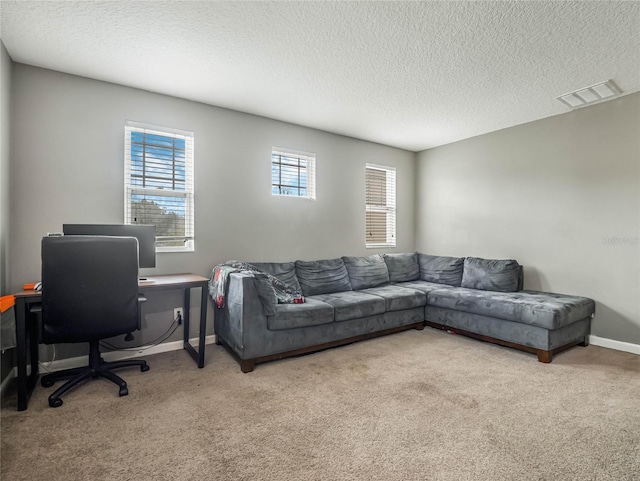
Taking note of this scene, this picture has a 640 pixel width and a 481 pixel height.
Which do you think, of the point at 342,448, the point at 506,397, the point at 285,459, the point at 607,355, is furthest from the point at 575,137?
the point at 285,459

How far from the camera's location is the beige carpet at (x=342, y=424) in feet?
5.16

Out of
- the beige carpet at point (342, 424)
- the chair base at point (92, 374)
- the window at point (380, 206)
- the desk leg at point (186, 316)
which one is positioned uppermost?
the window at point (380, 206)

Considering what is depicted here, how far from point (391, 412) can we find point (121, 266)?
2069mm

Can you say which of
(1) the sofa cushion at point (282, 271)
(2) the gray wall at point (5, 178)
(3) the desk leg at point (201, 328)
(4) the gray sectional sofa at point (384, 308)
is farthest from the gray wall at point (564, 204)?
(2) the gray wall at point (5, 178)

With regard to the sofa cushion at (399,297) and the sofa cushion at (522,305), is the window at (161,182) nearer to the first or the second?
the sofa cushion at (399,297)

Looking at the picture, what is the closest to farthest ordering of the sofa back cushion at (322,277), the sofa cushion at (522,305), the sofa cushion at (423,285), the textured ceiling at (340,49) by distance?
the textured ceiling at (340,49) → the sofa cushion at (522,305) → the sofa back cushion at (322,277) → the sofa cushion at (423,285)

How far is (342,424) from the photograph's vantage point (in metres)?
1.95

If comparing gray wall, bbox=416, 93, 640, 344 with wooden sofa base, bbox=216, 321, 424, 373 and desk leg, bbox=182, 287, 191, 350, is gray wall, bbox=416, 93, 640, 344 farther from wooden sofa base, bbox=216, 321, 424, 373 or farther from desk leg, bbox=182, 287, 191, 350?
desk leg, bbox=182, 287, 191, 350

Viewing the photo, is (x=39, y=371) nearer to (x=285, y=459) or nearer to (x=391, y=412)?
(x=285, y=459)

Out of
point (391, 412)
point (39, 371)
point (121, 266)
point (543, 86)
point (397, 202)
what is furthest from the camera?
point (397, 202)

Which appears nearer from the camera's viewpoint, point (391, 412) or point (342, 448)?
point (342, 448)

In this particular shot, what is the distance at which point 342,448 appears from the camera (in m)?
1.72

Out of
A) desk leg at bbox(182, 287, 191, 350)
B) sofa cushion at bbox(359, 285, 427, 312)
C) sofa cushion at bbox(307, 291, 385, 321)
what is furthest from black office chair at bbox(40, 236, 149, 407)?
sofa cushion at bbox(359, 285, 427, 312)

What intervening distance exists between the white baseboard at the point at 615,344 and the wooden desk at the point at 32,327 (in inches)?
155
